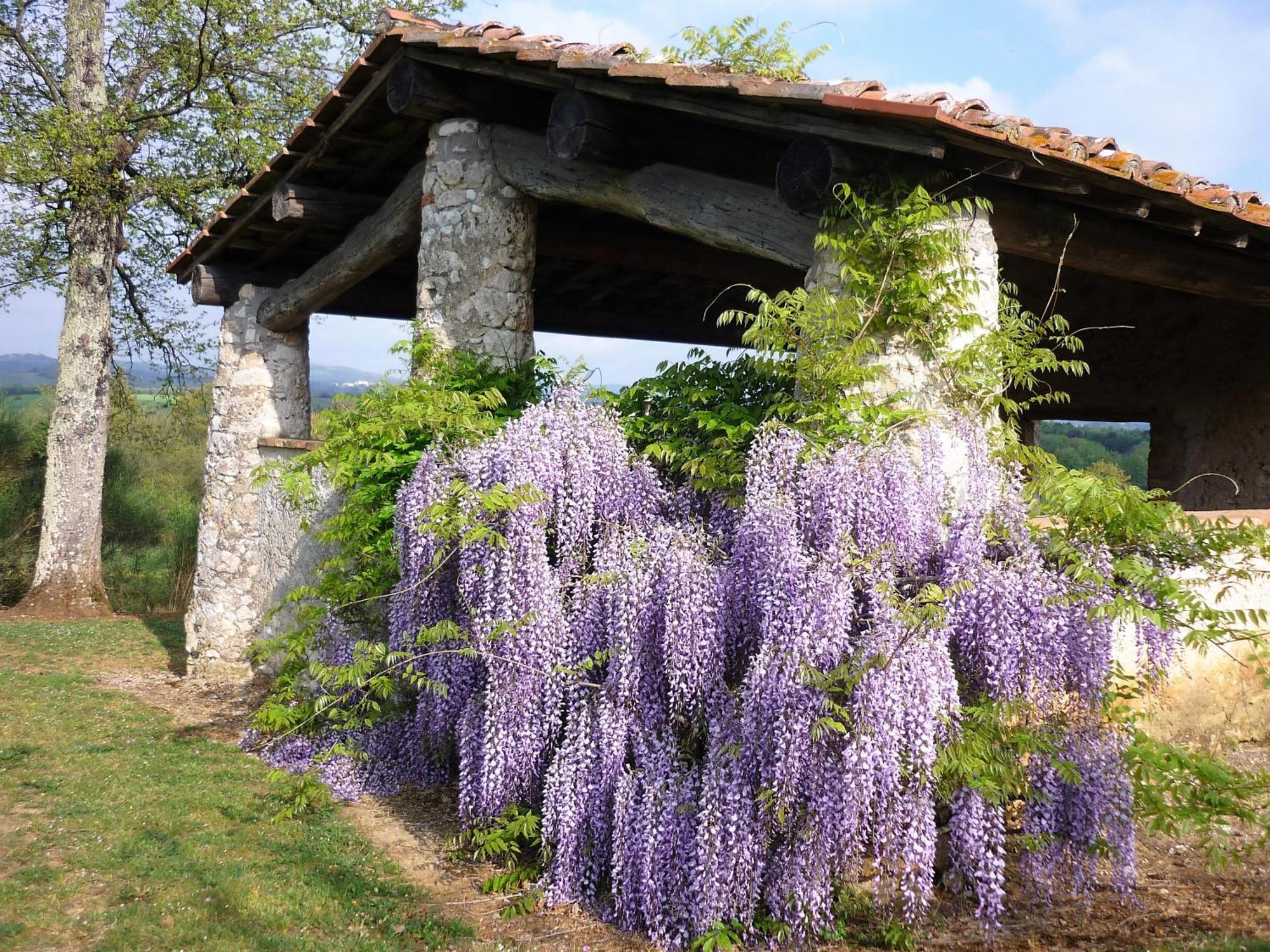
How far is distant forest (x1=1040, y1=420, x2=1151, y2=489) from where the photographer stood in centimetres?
1357

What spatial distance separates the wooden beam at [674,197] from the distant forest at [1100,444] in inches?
344

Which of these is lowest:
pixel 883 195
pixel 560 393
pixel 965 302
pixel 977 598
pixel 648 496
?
pixel 977 598

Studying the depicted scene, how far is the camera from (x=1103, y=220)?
4.37m

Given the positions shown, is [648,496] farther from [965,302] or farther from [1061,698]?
[1061,698]

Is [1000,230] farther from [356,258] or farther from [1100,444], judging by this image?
[1100,444]

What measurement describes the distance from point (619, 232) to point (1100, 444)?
38.4ft

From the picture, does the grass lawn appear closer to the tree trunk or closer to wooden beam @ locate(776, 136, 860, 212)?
wooden beam @ locate(776, 136, 860, 212)

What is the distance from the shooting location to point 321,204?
271 inches

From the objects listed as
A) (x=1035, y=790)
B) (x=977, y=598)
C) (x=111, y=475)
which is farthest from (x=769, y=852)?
(x=111, y=475)

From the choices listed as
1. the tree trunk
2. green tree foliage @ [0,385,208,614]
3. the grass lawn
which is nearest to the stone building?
the grass lawn

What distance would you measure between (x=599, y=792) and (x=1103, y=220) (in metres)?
3.25

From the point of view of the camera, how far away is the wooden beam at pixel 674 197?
4336 mm

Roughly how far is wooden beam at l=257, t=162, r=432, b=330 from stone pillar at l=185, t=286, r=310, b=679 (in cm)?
24

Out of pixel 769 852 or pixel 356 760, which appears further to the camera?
pixel 356 760
